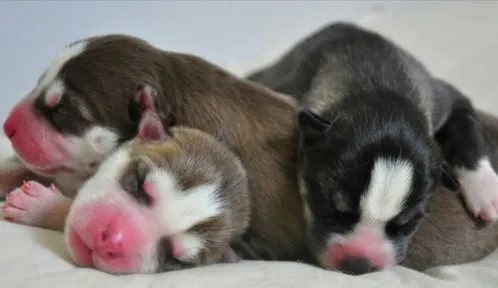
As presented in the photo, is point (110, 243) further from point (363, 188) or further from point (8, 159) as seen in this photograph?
point (8, 159)

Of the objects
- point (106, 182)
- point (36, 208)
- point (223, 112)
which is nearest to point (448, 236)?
point (223, 112)

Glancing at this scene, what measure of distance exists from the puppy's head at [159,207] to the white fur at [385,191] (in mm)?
307

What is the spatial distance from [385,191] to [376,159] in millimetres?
82

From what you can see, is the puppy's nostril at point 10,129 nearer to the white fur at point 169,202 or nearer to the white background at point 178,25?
the white fur at point 169,202

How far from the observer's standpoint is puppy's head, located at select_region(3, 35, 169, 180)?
2.17 m

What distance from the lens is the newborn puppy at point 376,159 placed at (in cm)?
205

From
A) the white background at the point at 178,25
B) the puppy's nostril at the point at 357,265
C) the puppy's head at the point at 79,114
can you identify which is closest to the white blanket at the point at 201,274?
the puppy's nostril at the point at 357,265

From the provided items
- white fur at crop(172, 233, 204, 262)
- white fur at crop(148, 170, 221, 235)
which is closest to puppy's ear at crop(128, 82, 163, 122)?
white fur at crop(148, 170, 221, 235)

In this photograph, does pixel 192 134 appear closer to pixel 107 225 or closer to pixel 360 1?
pixel 107 225

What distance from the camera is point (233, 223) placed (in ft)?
6.71

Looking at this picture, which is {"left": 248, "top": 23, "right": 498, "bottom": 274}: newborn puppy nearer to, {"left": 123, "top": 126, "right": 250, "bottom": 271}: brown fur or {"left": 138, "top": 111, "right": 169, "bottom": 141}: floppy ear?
{"left": 123, "top": 126, "right": 250, "bottom": 271}: brown fur

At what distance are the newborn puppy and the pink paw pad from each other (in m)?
0.66

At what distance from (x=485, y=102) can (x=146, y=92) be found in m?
1.70

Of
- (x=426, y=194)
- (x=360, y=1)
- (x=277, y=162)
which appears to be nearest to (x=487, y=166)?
(x=426, y=194)
